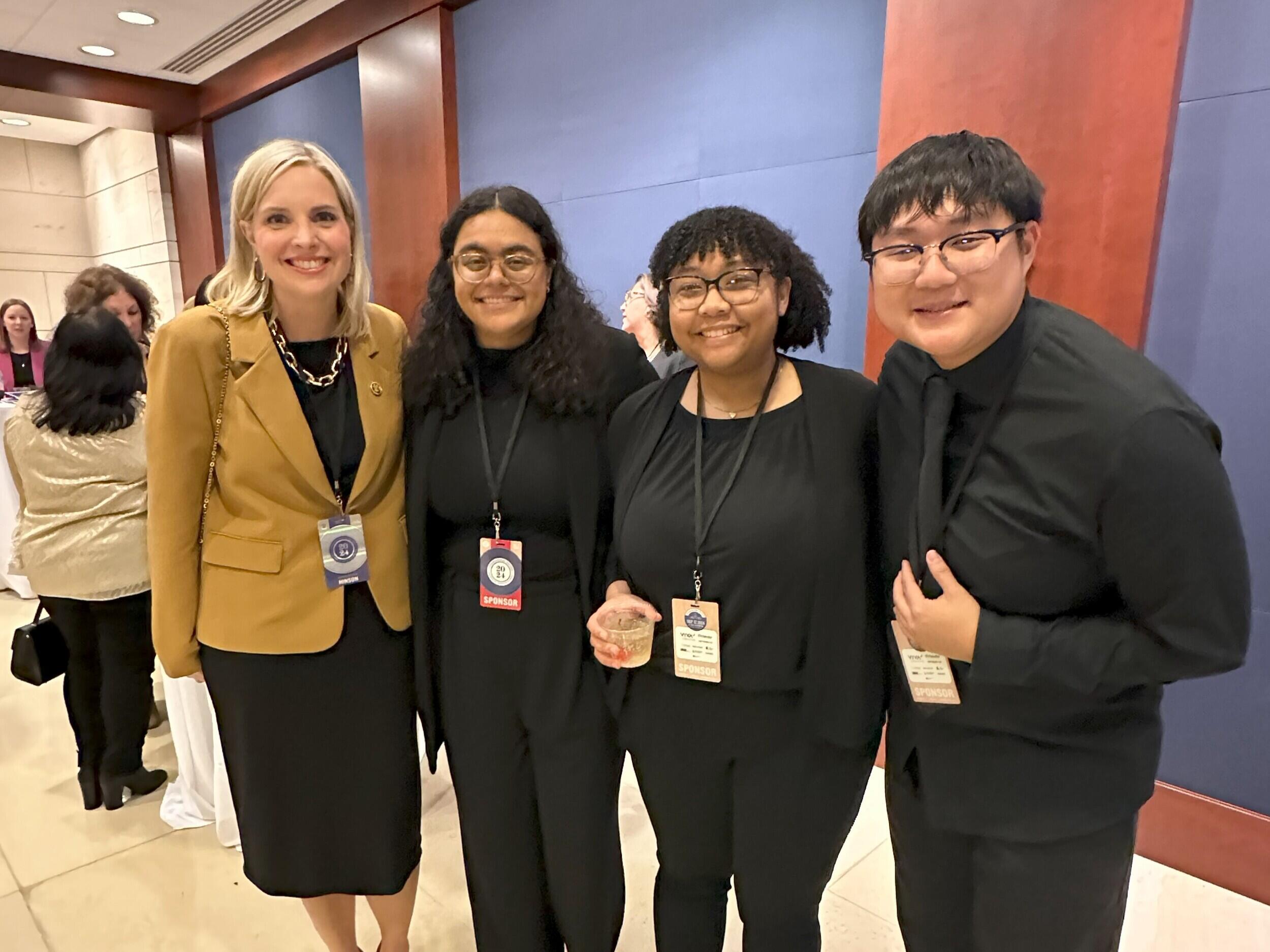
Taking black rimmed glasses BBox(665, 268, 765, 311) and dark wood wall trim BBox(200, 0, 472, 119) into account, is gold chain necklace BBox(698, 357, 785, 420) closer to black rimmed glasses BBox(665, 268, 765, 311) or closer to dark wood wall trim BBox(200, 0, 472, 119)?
black rimmed glasses BBox(665, 268, 765, 311)

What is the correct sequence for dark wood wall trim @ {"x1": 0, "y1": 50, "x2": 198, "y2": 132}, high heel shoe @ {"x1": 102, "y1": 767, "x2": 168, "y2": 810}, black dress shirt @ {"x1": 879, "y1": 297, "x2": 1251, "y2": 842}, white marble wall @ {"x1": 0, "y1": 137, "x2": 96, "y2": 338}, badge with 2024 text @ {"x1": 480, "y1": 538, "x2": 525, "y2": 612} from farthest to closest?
white marble wall @ {"x1": 0, "y1": 137, "x2": 96, "y2": 338}, dark wood wall trim @ {"x1": 0, "y1": 50, "x2": 198, "y2": 132}, high heel shoe @ {"x1": 102, "y1": 767, "x2": 168, "y2": 810}, badge with 2024 text @ {"x1": 480, "y1": 538, "x2": 525, "y2": 612}, black dress shirt @ {"x1": 879, "y1": 297, "x2": 1251, "y2": 842}

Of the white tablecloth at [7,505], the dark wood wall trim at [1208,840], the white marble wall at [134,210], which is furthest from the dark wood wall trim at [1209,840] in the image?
the white marble wall at [134,210]

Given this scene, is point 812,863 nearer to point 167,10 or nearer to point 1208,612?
point 1208,612

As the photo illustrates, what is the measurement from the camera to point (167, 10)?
5164mm

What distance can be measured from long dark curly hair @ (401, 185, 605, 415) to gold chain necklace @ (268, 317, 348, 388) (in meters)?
0.13

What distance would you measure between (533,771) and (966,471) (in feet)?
3.58

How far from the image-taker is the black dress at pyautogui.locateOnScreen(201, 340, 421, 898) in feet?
5.32

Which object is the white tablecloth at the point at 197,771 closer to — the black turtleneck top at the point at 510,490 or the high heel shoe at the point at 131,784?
the high heel shoe at the point at 131,784

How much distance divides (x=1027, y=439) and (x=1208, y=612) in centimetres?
31

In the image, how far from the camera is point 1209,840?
2.31 metres

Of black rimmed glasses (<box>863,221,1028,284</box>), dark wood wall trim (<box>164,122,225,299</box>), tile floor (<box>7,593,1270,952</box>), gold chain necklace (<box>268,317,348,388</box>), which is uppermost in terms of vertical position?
dark wood wall trim (<box>164,122,225,299</box>)

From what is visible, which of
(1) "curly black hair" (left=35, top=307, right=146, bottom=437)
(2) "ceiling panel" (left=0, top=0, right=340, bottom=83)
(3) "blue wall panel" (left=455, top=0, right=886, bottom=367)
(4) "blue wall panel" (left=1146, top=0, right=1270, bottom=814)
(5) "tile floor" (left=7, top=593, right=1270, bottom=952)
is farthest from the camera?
(2) "ceiling panel" (left=0, top=0, right=340, bottom=83)

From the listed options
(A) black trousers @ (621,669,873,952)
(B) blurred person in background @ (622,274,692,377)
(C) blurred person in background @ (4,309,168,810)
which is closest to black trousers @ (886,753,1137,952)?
(A) black trousers @ (621,669,873,952)

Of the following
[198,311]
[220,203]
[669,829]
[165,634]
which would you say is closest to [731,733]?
[669,829]
